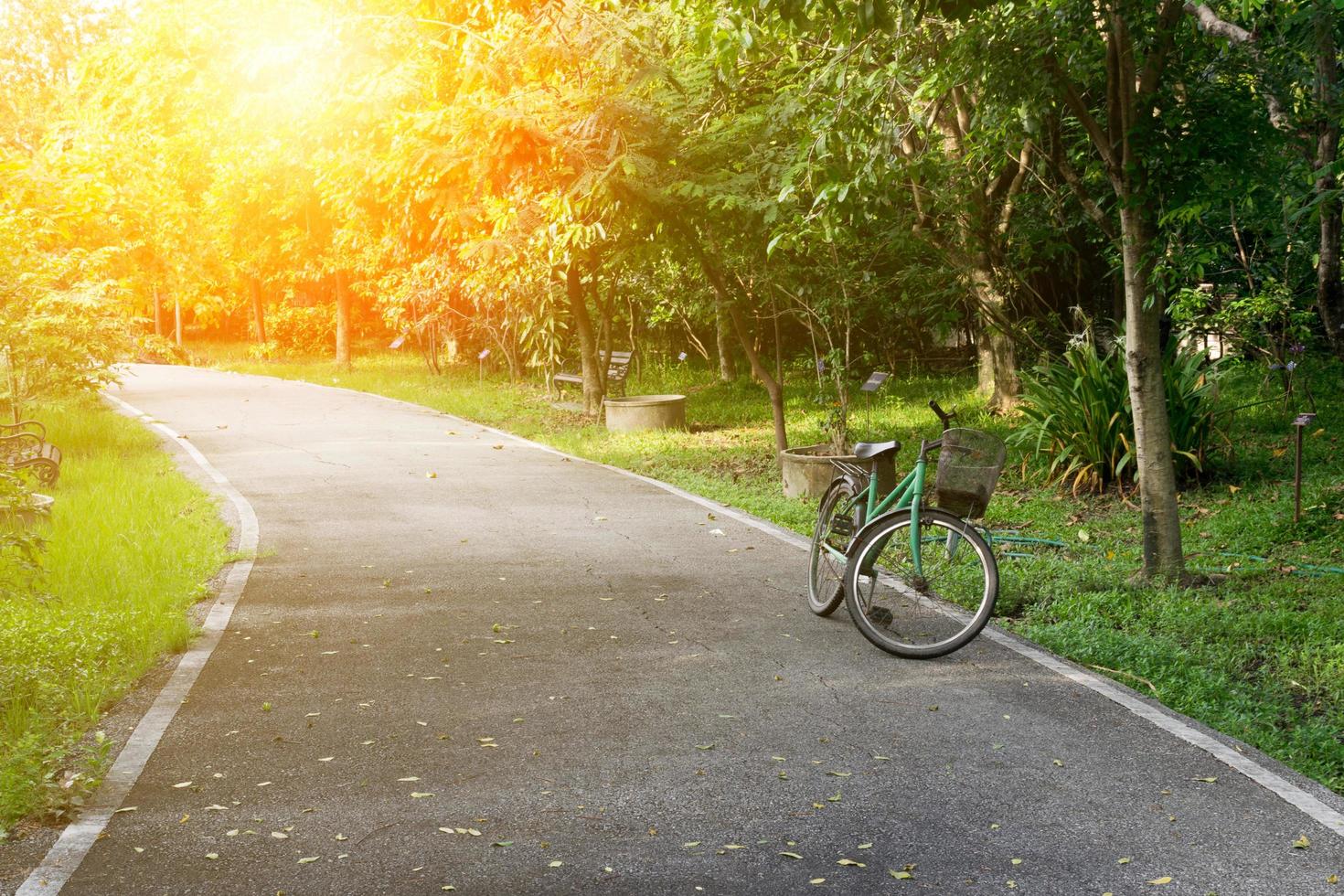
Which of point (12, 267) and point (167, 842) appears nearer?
point (167, 842)

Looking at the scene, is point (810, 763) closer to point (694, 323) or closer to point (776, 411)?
point (776, 411)

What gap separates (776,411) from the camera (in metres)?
14.2

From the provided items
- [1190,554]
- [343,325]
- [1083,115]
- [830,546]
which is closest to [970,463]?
[830,546]

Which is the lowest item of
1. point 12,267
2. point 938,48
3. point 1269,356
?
point 1269,356

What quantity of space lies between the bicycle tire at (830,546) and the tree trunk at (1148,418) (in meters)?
2.12

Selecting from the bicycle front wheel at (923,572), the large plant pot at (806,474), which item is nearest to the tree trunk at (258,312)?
the large plant pot at (806,474)

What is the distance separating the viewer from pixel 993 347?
17.3m

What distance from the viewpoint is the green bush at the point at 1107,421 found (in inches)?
442

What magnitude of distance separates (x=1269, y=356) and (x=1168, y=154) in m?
8.62

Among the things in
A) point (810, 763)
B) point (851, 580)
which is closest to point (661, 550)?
point (851, 580)

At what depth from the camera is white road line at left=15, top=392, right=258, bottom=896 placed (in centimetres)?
413

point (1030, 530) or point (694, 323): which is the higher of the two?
point (694, 323)

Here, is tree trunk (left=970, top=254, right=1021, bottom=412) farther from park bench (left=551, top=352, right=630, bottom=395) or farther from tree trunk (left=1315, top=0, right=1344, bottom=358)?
park bench (left=551, top=352, right=630, bottom=395)

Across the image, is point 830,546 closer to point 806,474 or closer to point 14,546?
point 806,474
